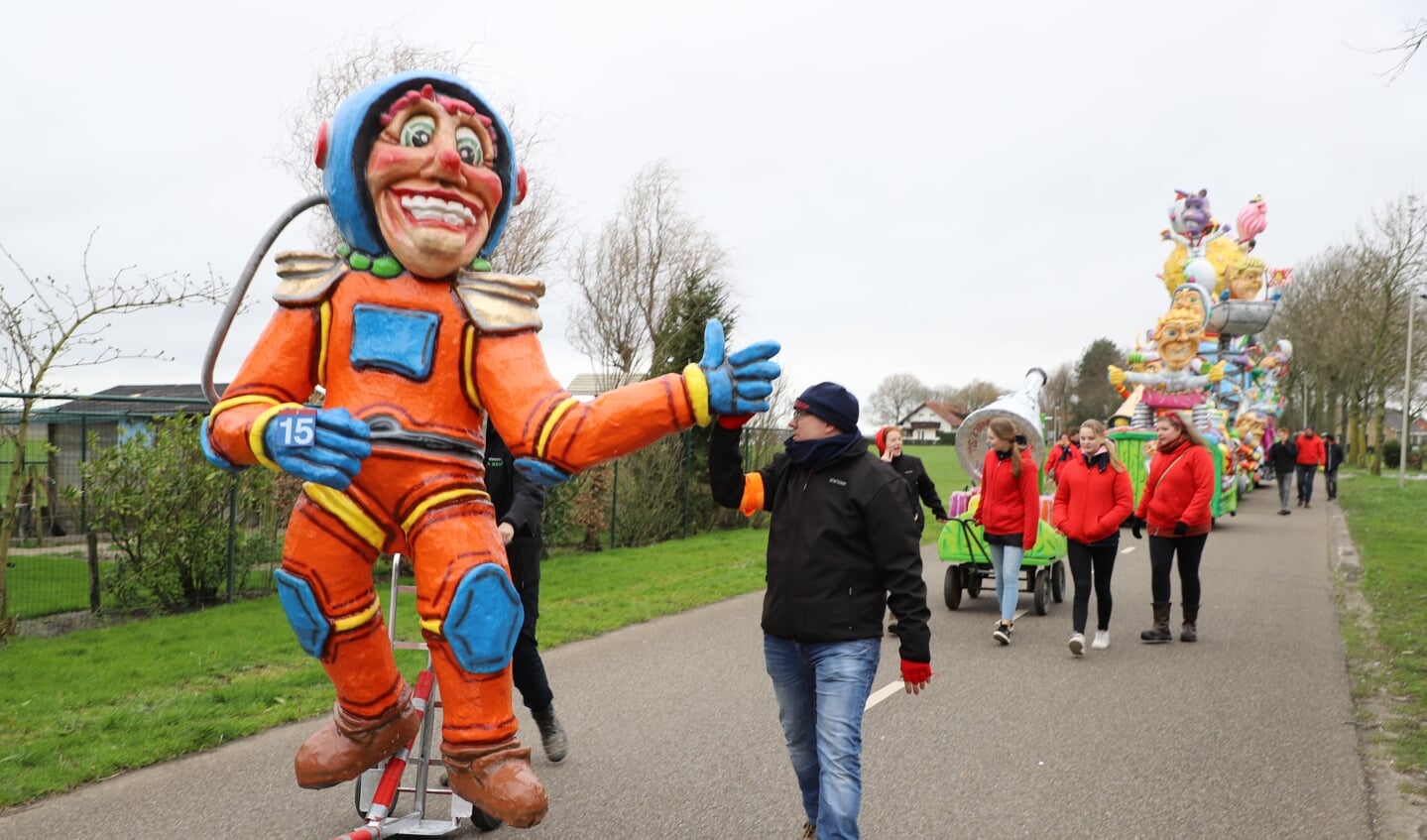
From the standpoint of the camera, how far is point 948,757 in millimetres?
5105

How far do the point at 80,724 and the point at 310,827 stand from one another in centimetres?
198

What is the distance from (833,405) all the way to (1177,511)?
16.0ft

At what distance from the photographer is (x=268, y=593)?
945cm

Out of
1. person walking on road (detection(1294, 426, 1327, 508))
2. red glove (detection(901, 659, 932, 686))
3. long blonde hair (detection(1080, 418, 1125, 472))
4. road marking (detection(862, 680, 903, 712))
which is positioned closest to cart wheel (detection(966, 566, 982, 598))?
long blonde hair (detection(1080, 418, 1125, 472))

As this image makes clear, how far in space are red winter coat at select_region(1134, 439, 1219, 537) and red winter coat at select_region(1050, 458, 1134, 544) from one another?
0.32m

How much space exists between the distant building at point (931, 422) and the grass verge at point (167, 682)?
68182 mm

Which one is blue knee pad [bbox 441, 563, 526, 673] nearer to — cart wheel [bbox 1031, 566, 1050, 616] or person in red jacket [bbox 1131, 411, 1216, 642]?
person in red jacket [bbox 1131, 411, 1216, 642]

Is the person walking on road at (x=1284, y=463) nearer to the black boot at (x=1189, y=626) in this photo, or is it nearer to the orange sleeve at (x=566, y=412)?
the black boot at (x=1189, y=626)

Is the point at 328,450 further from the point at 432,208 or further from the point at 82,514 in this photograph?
the point at 82,514

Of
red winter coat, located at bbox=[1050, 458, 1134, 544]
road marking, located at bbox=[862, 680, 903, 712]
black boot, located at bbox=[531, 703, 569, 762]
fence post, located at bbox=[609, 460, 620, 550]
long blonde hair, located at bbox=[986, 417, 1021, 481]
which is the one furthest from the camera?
fence post, located at bbox=[609, 460, 620, 550]

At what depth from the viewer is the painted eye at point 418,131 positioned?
3.28m

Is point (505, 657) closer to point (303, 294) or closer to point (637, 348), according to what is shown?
point (303, 294)

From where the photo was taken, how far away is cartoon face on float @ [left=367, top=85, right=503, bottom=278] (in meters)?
3.24

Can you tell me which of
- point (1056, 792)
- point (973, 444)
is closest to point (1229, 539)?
point (973, 444)
